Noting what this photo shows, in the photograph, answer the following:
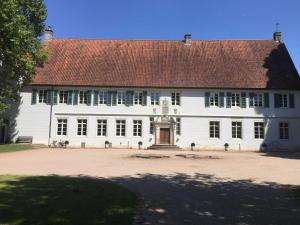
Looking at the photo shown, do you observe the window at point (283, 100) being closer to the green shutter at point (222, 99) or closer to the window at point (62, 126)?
the green shutter at point (222, 99)

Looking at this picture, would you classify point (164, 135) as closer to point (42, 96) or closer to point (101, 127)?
point (101, 127)

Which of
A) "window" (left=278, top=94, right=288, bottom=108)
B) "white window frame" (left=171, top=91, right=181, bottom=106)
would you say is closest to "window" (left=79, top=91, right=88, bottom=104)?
"white window frame" (left=171, top=91, right=181, bottom=106)

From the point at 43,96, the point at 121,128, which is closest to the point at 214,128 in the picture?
the point at 121,128

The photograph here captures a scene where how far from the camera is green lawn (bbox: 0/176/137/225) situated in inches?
258

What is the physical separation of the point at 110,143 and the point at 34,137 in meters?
7.11

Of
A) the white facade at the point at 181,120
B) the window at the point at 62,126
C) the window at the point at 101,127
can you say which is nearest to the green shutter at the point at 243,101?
the white facade at the point at 181,120

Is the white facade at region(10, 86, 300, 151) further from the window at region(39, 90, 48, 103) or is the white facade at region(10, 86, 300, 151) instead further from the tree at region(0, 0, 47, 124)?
the tree at region(0, 0, 47, 124)

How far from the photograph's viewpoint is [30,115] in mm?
32531

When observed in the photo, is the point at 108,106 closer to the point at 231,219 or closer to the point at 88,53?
the point at 88,53

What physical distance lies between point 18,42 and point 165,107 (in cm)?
1443

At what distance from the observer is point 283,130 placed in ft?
105

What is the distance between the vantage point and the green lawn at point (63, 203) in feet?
21.5

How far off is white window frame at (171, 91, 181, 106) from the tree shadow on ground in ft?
66.6

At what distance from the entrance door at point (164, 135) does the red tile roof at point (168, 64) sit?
4.09 metres
